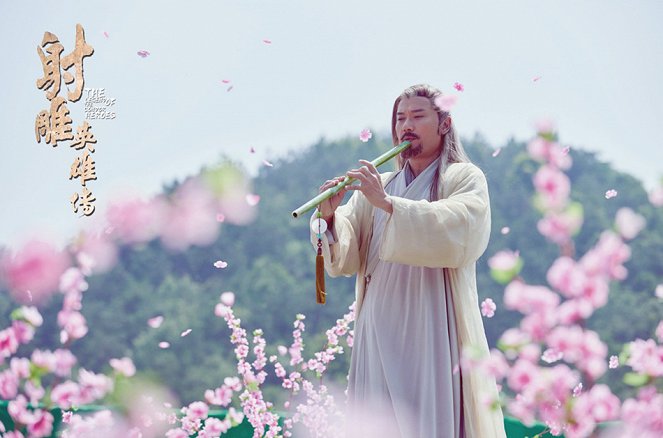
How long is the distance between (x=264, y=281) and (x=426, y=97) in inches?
540

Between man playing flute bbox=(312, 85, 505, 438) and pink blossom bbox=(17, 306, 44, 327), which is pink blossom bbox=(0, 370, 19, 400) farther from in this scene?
man playing flute bbox=(312, 85, 505, 438)

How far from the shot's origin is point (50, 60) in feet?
14.7

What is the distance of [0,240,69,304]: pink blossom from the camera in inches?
95.5

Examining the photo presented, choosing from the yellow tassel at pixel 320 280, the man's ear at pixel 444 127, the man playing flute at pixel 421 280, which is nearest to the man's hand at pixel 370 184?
the man playing flute at pixel 421 280

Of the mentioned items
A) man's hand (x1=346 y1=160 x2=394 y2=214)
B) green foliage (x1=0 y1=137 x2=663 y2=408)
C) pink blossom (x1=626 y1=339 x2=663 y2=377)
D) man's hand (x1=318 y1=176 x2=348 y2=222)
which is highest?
man's hand (x1=346 y1=160 x2=394 y2=214)

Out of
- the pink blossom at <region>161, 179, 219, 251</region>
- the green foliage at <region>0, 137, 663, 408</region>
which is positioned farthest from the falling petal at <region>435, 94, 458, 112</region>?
the pink blossom at <region>161, 179, 219, 251</region>

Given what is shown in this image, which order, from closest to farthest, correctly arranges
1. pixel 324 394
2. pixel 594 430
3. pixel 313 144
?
1. pixel 594 430
2. pixel 324 394
3. pixel 313 144

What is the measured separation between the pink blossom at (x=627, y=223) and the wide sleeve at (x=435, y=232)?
911 millimetres

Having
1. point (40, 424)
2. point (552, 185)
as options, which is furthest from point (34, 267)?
point (552, 185)

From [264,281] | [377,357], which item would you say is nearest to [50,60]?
[377,357]

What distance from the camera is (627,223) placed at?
1104 mm

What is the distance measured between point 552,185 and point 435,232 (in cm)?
79

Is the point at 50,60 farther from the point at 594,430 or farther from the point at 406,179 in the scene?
the point at 594,430

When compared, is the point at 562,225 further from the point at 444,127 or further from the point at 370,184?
the point at 444,127
